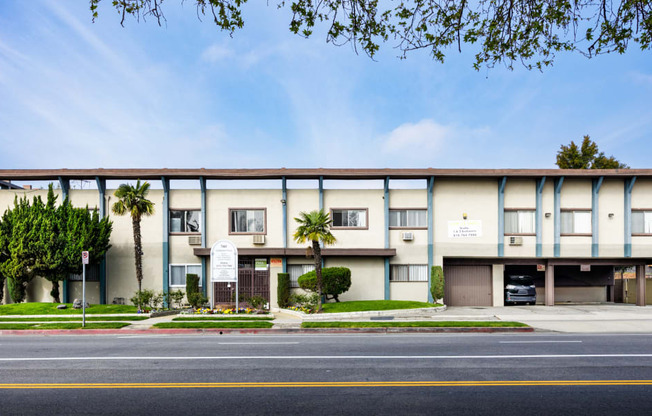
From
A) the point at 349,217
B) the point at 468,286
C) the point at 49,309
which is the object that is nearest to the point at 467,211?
the point at 468,286

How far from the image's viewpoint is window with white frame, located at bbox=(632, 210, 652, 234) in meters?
25.2

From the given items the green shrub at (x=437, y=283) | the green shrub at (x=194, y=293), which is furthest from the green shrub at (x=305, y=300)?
the green shrub at (x=437, y=283)

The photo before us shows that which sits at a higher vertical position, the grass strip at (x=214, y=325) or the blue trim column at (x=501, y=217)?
the blue trim column at (x=501, y=217)

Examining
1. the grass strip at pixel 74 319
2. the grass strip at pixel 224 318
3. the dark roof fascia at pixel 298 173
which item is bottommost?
the grass strip at pixel 74 319

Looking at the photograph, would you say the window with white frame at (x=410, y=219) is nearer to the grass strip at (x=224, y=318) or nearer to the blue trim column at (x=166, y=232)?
the grass strip at (x=224, y=318)

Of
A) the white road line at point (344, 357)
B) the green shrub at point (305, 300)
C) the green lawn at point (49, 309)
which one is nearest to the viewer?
the white road line at point (344, 357)

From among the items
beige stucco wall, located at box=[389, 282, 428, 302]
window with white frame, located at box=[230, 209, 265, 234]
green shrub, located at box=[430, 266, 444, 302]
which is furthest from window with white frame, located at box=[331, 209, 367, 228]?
green shrub, located at box=[430, 266, 444, 302]

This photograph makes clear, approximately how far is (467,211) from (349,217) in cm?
667

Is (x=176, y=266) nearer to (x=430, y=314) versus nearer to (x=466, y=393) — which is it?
(x=430, y=314)

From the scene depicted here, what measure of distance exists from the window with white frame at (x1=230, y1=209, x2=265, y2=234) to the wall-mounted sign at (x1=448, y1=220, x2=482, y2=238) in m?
10.7

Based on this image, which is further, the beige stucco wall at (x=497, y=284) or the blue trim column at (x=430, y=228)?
the beige stucco wall at (x=497, y=284)

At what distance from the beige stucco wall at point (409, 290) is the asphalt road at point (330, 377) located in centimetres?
1087

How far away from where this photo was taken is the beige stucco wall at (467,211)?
2523 centimetres

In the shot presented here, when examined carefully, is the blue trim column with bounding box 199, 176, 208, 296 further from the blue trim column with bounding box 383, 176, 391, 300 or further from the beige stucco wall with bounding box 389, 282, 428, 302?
the beige stucco wall with bounding box 389, 282, 428, 302
